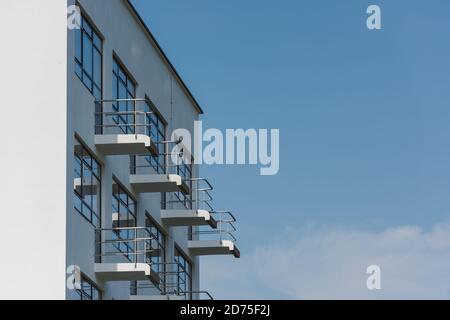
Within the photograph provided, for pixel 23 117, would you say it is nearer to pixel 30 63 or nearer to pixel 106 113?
pixel 30 63

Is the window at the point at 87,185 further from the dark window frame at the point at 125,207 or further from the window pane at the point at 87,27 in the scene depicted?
the window pane at the point at 87,27

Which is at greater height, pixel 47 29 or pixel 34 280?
pixel 47 29

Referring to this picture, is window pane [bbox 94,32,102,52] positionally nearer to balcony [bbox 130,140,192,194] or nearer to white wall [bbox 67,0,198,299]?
white wall [bbox 67,0,198,299]

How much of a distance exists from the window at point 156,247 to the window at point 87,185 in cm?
623

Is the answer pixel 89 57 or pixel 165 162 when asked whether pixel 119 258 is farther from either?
pixel 165 162

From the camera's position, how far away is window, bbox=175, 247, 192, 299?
5498 centimetres

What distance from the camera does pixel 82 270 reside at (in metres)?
41.0

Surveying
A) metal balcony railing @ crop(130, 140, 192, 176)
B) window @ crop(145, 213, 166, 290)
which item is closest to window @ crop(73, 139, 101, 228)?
metal balcony railing @ crop(130, 140, 192, 176)

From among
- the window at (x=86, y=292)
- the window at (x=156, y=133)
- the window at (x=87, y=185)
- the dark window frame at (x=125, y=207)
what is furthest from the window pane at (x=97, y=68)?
the window at (x=86, y=292)

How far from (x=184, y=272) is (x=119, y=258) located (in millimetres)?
11001

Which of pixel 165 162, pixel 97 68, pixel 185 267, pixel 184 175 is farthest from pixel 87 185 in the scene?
pixel 184 175
